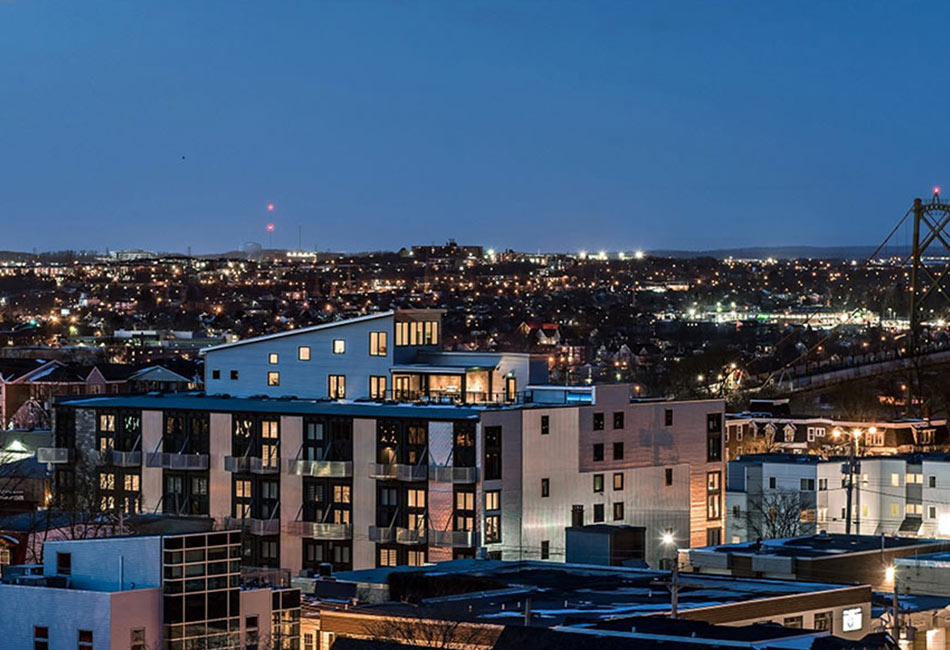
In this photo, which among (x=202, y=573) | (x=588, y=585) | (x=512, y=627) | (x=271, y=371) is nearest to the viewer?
(x=512, y=627)

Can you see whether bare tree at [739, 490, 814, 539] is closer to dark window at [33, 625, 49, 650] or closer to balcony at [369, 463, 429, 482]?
balcony at [369, 463, 429, 482]

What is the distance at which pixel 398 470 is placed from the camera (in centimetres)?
4684

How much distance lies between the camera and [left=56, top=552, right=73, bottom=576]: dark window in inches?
1109

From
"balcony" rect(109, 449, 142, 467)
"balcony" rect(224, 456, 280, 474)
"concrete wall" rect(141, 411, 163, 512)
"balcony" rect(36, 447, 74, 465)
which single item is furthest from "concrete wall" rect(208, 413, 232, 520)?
"balcony" rect(36, 447, 74, 465)

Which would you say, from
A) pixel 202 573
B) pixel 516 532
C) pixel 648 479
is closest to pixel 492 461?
pixel 516 532

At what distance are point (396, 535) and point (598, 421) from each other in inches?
233

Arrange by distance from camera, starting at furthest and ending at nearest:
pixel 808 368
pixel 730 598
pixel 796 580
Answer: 1. pixel 808 368
2. pixel 796 580
3. pixel 730 598

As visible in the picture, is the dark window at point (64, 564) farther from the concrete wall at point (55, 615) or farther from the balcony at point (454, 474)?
the balcony at point (454, 474)

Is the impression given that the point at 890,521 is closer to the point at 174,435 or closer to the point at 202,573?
the point at 174,435

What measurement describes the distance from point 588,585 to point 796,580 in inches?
189

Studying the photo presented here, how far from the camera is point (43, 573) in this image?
93.6ft

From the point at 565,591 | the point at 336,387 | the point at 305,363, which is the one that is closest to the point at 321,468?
the point at 336,387

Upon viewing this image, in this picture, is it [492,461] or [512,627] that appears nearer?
[512,627]

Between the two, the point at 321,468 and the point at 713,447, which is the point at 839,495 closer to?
the point at 713,447
